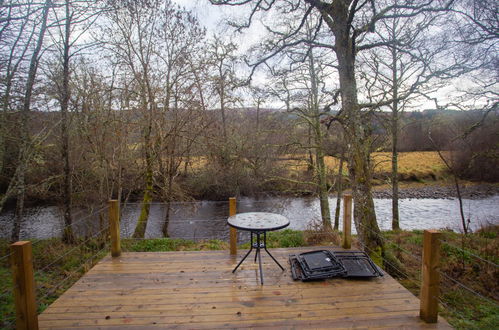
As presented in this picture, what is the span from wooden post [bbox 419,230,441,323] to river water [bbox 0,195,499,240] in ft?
18.8

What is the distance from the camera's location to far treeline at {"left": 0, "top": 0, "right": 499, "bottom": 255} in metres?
4.50

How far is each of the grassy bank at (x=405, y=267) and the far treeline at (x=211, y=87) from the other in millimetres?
680

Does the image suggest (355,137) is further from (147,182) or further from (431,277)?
(147,182)

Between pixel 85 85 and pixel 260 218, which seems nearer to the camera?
pixel 260 218

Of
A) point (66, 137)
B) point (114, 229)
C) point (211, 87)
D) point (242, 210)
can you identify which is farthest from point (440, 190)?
point (66, 137)

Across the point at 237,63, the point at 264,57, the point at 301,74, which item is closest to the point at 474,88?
the point at 301,74

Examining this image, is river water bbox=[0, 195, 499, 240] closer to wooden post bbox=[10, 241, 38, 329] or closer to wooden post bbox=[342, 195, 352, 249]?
wooden post bbox=[342, 195, 352, 249]

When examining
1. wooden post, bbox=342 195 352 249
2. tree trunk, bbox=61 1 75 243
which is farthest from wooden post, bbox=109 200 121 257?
wooden post, bbox=342 195 352 249

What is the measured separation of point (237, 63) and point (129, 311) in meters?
4.99

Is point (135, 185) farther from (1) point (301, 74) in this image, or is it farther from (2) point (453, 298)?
(2) point (453, 298)

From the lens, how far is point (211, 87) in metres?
8.17

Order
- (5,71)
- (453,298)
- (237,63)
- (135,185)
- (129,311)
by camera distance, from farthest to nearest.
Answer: (135,185) → (237,63) → (5,71) → (453,298) → (129,311)

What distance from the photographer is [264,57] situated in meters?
5.49

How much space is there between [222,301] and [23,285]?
5.41 ft
